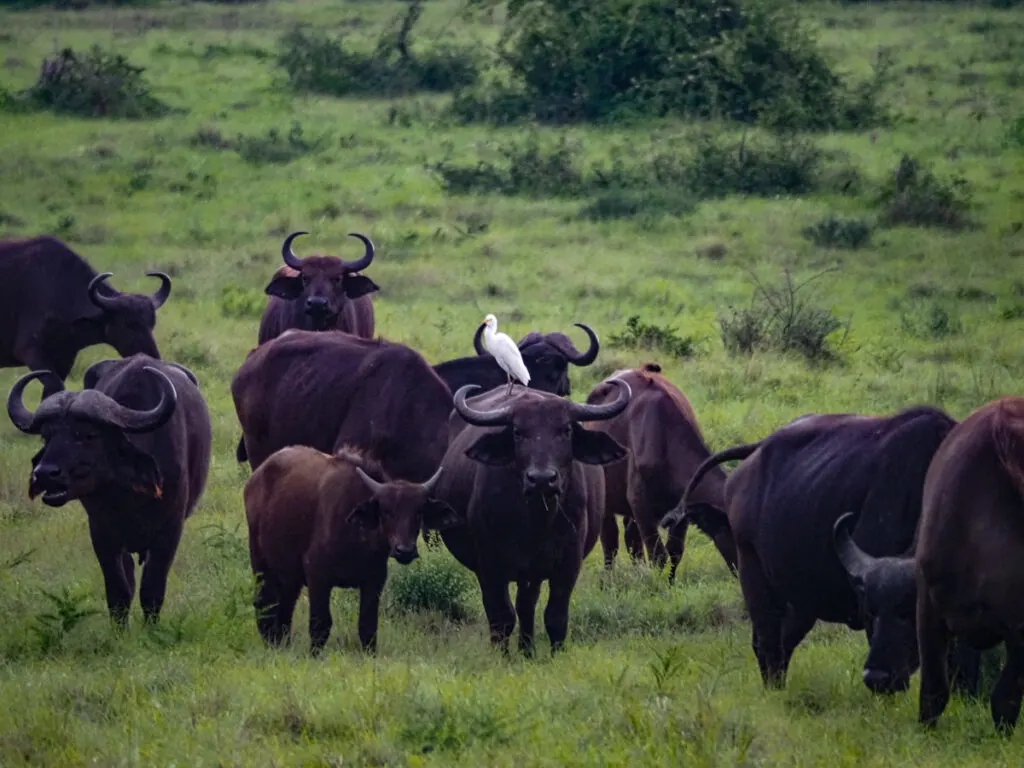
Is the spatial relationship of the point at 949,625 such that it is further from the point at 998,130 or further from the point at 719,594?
the point at 998,130

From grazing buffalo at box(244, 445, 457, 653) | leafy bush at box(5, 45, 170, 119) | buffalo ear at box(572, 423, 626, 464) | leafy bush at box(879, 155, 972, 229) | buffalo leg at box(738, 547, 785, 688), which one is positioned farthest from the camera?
leafy bush at box(5, 45, 170, 119)

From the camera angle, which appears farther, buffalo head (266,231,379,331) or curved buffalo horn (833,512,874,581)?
buffalo head (266,231,379,331)

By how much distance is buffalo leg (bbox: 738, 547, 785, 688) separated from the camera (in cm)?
739

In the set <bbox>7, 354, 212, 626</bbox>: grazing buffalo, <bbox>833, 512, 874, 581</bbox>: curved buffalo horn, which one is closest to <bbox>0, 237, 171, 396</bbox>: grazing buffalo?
<bbox>7, 354, 212, 626</bbox>: grazing buffalo

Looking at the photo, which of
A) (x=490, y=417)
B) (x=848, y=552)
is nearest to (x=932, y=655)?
(x=848, y=552)

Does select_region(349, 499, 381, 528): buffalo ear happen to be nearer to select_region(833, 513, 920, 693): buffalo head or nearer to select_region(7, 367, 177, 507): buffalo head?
select_region(7, 367, 177, 507): buffalo head

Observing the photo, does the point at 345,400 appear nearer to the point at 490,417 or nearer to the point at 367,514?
the point at 490,417

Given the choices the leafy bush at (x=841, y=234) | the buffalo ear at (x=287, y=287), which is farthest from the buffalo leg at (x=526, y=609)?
the leafy bush at (x=841, y=234)

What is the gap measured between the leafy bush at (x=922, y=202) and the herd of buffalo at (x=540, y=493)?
386 inches

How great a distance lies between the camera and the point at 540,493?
7750 mm

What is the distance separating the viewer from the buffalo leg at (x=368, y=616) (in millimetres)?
7961

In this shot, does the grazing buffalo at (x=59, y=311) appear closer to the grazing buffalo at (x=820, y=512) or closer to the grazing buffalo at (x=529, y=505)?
the grazing buffalo at (x=529, y=505)

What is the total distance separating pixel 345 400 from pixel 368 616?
8.00ft

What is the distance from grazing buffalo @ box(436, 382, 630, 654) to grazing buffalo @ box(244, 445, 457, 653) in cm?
33
